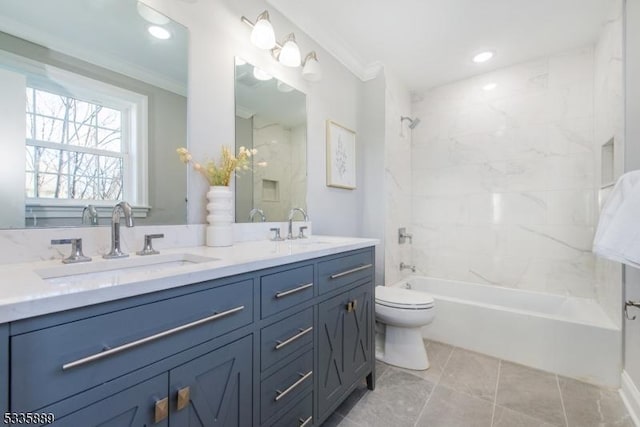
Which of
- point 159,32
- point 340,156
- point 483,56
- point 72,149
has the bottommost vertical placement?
point 72,149

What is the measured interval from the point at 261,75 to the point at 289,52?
231 millimetres

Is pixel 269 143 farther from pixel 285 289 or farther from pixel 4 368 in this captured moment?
pixel 4 368

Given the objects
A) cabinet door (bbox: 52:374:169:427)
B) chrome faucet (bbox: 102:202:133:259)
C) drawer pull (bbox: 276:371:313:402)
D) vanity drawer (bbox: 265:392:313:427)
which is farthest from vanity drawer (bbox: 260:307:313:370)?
chrome faucet (bbox: 102:202:133:259)

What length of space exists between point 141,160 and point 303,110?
115 centimetres

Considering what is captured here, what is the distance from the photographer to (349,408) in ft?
5.00

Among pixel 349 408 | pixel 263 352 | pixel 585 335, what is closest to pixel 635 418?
pixel 585 335

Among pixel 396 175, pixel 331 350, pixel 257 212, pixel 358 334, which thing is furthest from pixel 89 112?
pixel 396 175

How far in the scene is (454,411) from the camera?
1.50 meters

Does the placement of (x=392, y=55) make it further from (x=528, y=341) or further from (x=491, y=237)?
(x=528, y=341)

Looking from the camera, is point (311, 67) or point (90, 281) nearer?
point (90, 281)

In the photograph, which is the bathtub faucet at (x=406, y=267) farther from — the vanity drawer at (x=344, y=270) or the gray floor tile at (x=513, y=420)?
the gray floor tile at (x=513, y=420)

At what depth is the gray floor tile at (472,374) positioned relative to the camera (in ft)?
5.50

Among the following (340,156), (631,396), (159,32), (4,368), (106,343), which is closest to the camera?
(4,368)

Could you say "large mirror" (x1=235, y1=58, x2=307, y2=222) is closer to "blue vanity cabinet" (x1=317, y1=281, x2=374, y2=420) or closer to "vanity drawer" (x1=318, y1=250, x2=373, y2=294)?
"vanity drawer" (x1=318, y1=250, x2=373, y2=294)
